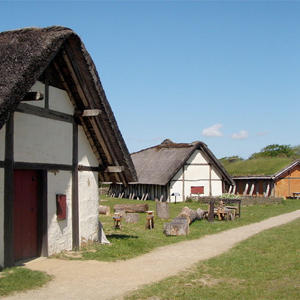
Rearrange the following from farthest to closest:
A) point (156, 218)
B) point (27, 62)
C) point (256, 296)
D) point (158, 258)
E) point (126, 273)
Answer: point (156, 218) → point (158, 258) → point (126, 273) → point (27, 62) → point (256, 296)

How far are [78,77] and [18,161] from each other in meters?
2.86

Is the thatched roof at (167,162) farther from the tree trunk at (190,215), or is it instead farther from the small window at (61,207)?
the small window at (61,207)

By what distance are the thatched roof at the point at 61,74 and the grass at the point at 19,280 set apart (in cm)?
297

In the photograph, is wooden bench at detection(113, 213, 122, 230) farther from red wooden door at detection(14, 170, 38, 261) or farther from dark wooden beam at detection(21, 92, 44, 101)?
dark wooden beam at detection(21, 92, 44, 101)

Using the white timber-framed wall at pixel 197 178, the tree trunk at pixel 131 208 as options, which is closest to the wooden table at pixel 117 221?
the tree trunk at pixel 131 208

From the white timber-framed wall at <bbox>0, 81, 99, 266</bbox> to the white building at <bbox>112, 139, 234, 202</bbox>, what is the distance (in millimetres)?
23847

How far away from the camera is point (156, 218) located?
22797 mm

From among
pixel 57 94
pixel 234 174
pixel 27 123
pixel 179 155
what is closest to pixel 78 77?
pixel 57 94

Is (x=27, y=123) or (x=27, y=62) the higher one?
(x=27, y=62)

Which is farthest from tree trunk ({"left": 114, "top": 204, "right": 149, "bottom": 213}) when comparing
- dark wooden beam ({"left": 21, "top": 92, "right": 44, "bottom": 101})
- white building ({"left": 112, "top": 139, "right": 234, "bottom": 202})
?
dark wooden beam ({"left": 21, "top": 92, "right": 44, "bottom": 101})

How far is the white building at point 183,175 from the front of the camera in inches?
1486

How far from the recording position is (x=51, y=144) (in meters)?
11.3

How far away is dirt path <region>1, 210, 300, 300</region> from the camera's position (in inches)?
315

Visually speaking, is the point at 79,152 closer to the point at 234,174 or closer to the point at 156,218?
the point at 156,218
